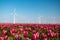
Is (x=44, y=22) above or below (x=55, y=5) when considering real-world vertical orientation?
below

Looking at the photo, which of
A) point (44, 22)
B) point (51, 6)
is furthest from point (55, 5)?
point (44, 22)

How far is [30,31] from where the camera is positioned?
2.80ft

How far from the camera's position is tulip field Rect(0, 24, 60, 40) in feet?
2.58

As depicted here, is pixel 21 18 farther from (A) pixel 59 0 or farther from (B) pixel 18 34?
(A) pixel 59 0

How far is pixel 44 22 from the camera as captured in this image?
3.13 feet

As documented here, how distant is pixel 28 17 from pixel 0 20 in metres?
0.19

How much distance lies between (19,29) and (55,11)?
0.92 ft

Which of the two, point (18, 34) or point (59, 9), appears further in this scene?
point (59, 9)

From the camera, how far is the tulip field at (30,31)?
79cm

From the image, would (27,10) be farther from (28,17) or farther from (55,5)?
(55,5)

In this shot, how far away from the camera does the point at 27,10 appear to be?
3.06 feet

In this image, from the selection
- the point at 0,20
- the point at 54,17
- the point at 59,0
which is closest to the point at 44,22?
the point at 54,17

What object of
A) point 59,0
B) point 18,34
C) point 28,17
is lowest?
point 18,34

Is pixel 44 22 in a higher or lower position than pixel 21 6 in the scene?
lower
